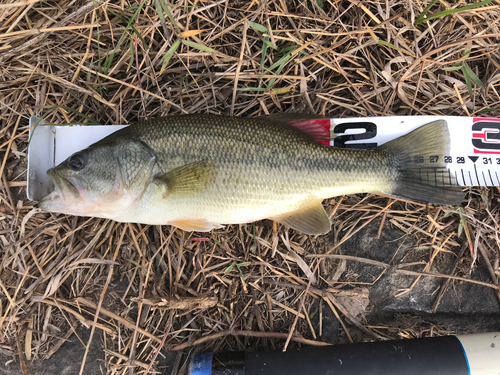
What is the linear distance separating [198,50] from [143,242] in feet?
5.68

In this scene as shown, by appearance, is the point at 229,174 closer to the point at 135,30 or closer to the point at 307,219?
the point at 307,219

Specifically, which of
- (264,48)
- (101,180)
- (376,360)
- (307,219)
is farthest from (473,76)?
(101,180)

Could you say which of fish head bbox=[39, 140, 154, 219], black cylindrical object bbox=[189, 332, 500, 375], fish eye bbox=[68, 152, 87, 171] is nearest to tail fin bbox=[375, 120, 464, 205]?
black cylindrical object bbox=[189, 332, 500, 375]

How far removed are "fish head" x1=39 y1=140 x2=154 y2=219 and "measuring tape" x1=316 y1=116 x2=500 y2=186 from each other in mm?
1514

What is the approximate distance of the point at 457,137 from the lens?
257 cm

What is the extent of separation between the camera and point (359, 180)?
2318 mm

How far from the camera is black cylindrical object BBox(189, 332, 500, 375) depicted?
2113 mm

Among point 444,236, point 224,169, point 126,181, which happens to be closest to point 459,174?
point 444,236

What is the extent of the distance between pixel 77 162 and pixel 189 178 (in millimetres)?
800

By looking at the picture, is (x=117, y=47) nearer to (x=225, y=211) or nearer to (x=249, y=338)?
(x=225, y=211)

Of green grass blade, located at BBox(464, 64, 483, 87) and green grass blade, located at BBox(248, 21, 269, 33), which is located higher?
green grass blade, located at BBox(248, 21, 269, 33)

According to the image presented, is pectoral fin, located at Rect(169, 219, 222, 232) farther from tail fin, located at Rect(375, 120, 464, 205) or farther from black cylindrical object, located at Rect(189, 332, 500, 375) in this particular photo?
tail fin, located at Rect(375, 120, 464, 205)

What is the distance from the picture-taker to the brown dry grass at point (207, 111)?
251cm

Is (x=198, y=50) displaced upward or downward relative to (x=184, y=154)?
upward
